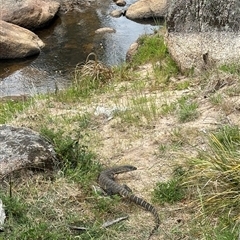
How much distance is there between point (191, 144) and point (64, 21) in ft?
36.3

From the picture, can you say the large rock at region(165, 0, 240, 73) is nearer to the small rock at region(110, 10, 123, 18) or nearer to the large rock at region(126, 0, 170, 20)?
the large rock at region(126, 0, 170, 20)

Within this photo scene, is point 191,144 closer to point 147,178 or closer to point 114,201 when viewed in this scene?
point 147,178

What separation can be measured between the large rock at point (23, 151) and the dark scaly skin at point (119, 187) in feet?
1.69

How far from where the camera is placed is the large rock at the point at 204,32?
30.8ft

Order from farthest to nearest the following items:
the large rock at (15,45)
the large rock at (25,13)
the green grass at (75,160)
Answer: the large rock at (25,13), the large rock at (15,45), the green grass at (75,160)

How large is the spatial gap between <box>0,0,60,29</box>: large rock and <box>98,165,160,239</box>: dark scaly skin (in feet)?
34.9

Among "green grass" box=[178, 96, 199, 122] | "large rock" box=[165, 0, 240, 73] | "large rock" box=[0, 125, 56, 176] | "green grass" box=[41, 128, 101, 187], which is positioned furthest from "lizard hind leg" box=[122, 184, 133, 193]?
"large rock" box=[165, 0, 240, 73]

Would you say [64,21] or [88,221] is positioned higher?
[88,221]

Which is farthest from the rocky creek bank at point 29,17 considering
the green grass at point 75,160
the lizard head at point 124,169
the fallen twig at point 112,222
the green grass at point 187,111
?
the fallen twig at point 112,222

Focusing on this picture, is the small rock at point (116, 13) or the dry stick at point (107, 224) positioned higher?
the dry stick at point (107, 224)

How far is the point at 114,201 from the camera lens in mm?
5438

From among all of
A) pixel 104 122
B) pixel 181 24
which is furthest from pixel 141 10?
pixel 104 122

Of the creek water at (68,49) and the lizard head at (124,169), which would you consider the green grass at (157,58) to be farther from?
the lizard head at (124,169)

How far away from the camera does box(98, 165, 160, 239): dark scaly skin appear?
17.4 feet
